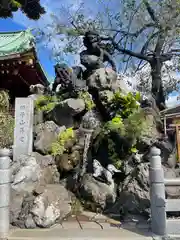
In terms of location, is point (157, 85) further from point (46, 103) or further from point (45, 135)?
point (45, 135)

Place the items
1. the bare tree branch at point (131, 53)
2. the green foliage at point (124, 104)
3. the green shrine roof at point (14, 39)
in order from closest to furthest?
the green foliage at point (124, 104)
the green shrine roof at point (14, 39)
the bare tree branch at point (131, 53)

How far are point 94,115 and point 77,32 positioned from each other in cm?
592

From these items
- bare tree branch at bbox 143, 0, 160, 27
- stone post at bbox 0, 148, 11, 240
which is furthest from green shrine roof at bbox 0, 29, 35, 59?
stone post at bbox 0, 148, 11, 240

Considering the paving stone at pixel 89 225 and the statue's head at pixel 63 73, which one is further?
the statue's head at pixel 63 73

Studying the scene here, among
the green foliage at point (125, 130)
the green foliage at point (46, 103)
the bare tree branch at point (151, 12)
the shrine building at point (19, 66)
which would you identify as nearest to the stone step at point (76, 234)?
the green foliage at point (125, 130)

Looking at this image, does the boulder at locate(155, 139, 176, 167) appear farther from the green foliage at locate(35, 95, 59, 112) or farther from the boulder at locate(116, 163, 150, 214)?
the green foliage at locate(35, 95, 59, 112)

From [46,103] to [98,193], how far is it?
393 cm

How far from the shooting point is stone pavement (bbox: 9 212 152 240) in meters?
3.87

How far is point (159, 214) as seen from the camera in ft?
12.8

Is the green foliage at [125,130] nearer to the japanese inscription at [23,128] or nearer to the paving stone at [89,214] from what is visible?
the paving stone at [89,214]

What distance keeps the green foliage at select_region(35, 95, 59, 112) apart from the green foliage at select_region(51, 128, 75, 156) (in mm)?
1181

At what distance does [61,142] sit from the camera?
6664mm

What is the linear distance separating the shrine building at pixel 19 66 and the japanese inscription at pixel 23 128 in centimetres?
390

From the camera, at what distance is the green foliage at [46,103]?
783 centimetres
